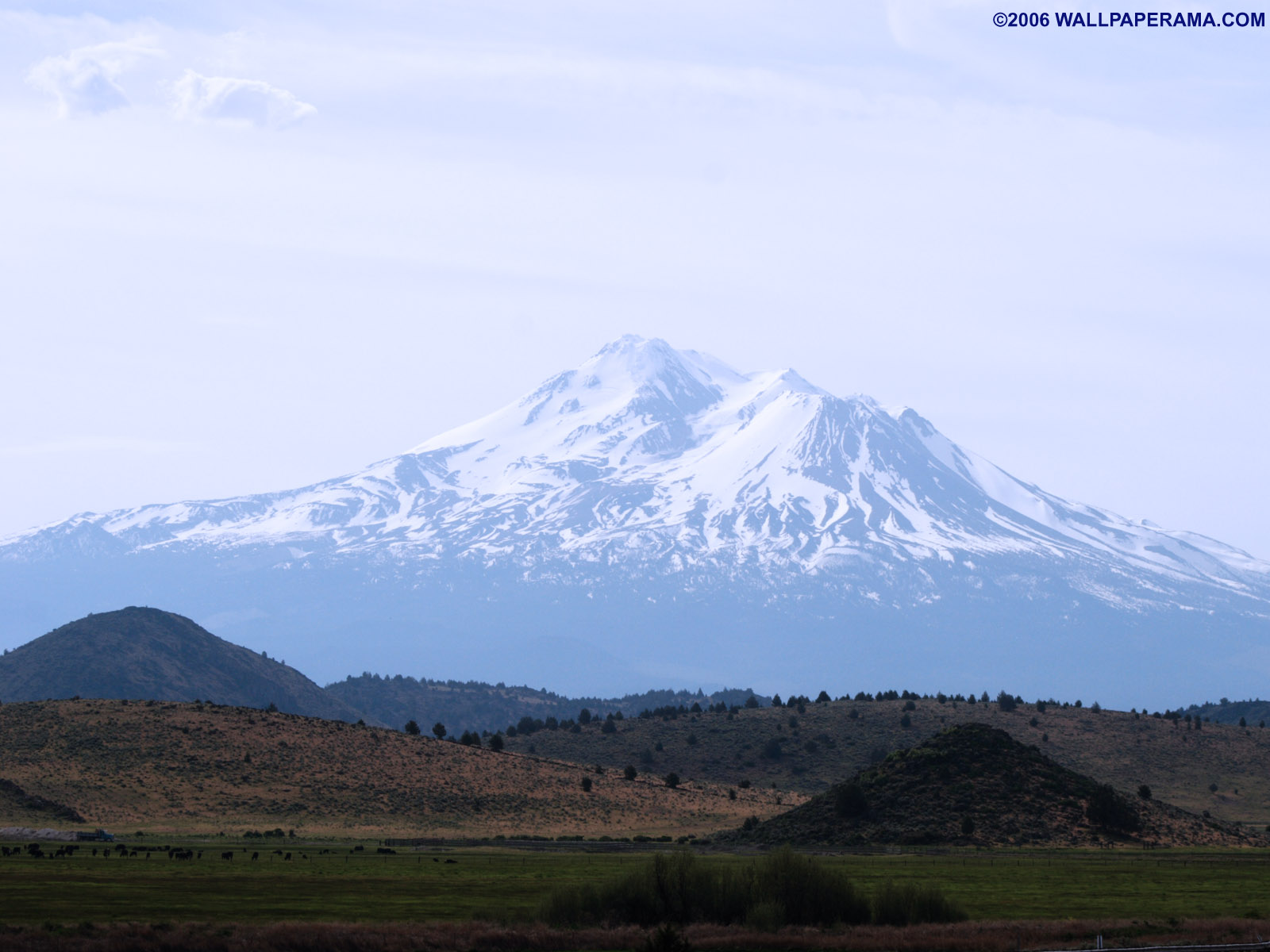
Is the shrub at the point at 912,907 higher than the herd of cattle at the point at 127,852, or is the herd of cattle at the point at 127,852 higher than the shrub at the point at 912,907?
the herd of cattle at the point at 127,852

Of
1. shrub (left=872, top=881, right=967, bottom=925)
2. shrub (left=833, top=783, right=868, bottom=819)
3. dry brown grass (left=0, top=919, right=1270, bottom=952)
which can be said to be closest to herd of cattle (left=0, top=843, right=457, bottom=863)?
dry brown grass (left=0, top=919, right=1270, bottom=952)

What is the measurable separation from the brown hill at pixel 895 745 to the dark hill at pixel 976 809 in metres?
31.3

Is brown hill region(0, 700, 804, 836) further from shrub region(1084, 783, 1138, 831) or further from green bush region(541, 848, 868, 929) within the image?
green bush region(541, 848, 868, 929)

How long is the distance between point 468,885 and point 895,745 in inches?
3341

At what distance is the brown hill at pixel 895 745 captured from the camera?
441ft

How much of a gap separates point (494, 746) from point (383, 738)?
1328cm

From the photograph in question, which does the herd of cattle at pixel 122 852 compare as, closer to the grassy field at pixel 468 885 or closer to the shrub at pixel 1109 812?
the grassy field at pixel 468 885

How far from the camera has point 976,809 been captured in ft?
302

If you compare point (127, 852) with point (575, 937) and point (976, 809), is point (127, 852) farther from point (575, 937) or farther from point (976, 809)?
point (976, 809)

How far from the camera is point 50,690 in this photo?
19588 cm

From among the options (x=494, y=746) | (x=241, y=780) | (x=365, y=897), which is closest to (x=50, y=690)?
(x=494, y=746)

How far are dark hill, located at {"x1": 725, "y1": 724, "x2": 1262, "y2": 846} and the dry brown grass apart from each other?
37.7 meters

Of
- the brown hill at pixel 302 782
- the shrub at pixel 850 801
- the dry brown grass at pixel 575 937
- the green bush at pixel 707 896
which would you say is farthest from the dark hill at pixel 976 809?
the dry brown grass at pixel 575 937

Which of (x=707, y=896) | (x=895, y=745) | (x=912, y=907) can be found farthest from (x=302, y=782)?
(x=912, y=907)
